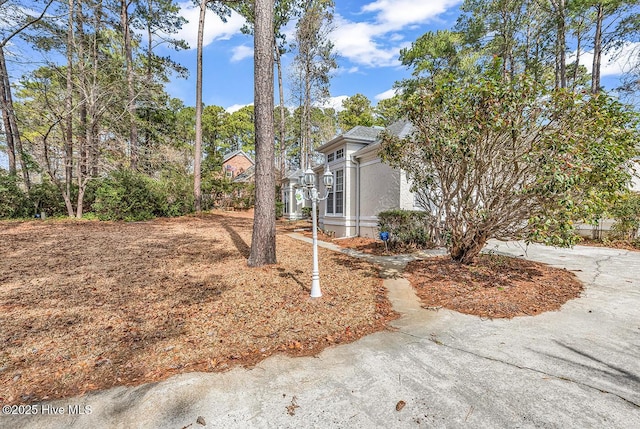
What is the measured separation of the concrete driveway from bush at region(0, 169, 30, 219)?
15831mm

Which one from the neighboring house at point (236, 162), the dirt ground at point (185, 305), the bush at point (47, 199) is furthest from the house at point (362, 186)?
the neighboring house at point (236, 162)

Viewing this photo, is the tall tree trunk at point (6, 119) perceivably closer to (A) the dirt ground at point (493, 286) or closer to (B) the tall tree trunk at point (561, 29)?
(A) the dirt ground at point (493, 286)

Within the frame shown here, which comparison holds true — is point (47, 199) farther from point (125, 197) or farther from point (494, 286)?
point (494, 286)

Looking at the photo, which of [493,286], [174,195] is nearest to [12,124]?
[174,195]

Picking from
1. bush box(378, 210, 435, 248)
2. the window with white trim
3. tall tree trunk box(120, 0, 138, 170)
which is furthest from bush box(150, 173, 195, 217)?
bush box(378, 210, 435, 248)

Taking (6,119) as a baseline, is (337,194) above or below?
below

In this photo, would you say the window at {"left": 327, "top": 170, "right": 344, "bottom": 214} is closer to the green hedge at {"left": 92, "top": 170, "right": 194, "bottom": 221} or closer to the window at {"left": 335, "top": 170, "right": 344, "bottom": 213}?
the window at {"left": 335, "top": 170, "right": 344, "bottom": 213}

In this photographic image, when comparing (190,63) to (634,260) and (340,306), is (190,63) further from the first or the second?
(634,260)

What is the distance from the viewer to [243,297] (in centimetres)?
441

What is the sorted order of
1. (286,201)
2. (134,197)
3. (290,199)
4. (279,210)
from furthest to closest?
(286,201), (290,199), (279,210), (134,197)

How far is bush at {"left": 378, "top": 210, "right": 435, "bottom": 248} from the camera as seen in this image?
28.3ft

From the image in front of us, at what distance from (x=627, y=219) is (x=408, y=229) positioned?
756 centimetres

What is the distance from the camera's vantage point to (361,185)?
37.0ft

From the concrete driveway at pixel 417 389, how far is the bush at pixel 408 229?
205 inches
